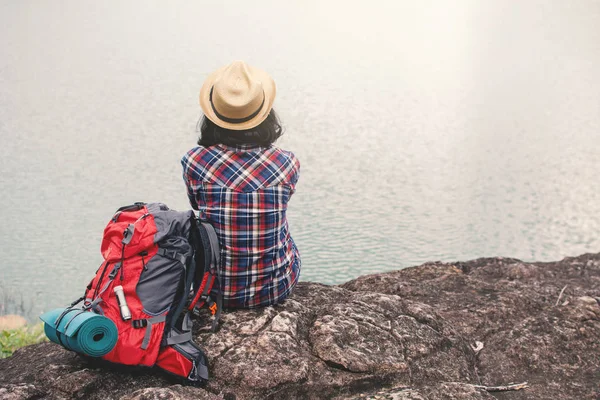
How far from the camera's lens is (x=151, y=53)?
11430mm

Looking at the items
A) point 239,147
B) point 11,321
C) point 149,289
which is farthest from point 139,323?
point 11,321

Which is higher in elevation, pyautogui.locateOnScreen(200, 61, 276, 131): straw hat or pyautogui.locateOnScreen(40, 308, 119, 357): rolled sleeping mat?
pyautogui.locateOnScreen(200, 61, 276, 131): straw hat

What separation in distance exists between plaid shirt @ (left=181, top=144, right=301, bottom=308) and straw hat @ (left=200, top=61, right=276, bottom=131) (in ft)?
0.37

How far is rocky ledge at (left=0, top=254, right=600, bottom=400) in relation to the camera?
7.08 ft

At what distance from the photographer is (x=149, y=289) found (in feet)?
6.87

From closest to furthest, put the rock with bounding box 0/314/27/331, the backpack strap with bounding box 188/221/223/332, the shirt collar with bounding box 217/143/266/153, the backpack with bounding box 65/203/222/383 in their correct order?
the backpack with bounding box 65/203/222/383 → the backpack strap with bounding box 188/221/223/332 → the shirt collar with bounding box 217/143/266/153 → the rock with bounding box 0/314/27/331

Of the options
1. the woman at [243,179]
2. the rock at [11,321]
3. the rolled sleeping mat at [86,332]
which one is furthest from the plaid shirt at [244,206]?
the rock at [11,321]

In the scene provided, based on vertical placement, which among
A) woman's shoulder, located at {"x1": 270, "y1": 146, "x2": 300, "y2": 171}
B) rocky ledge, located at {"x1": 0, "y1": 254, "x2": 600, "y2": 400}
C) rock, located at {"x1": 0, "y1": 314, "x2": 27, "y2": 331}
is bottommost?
rock, located at {"x1": 0, "y1": 314, "x2": 27, "y2": 331}

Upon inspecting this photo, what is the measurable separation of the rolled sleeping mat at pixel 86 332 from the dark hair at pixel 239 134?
2.84 feet

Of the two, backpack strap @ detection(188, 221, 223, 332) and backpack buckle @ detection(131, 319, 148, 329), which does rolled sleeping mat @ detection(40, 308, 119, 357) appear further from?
backpack strap @ detection(188, 221, 223, 332)

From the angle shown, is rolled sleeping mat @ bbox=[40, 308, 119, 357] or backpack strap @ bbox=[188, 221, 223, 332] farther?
backpack strap @ bbox=[188, 221, 223, 332]

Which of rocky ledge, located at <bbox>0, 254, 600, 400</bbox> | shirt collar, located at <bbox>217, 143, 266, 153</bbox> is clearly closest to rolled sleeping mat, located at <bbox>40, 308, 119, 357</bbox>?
rocky ledge, located at <bbox>0, 254, 600, 400</bbox>

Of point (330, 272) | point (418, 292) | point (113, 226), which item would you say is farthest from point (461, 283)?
point (330, 272)

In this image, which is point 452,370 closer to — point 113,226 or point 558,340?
point 558,340
